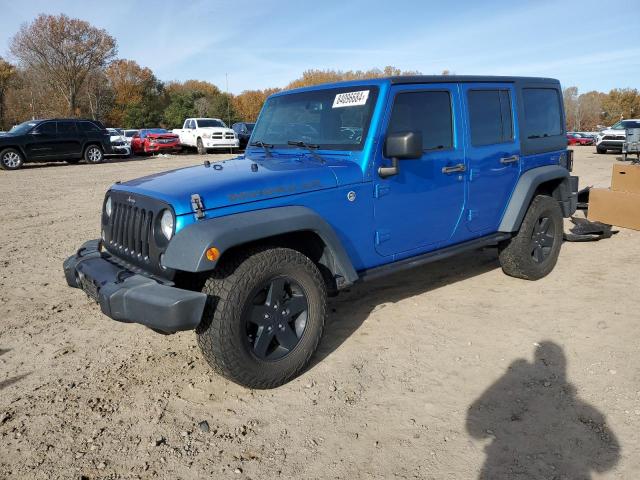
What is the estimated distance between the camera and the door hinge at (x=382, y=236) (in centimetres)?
367

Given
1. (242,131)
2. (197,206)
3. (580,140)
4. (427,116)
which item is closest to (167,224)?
(197,206)

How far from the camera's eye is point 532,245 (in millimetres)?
5137

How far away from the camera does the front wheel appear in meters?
19.0

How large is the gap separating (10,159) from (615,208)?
58.9ft

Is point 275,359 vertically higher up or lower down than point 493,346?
higher up

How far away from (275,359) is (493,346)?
1669 mm

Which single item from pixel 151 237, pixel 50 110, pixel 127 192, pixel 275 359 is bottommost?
pixel 275 359

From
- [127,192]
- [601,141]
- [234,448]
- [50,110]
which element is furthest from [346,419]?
[50,110]

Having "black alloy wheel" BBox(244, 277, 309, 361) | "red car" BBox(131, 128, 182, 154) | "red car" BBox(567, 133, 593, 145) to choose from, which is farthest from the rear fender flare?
"red car" BBox(567, 133, 593, 145)

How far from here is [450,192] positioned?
4.11m

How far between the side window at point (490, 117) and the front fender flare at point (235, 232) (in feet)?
6.13

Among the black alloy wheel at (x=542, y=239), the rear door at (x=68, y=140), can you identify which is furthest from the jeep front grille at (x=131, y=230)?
the rear door at (x=68, y=140)

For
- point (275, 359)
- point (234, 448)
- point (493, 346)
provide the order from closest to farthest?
point (234, 448) < point (275, 359) < point (493, 346)

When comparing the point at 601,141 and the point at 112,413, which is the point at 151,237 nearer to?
the point at 112,413
